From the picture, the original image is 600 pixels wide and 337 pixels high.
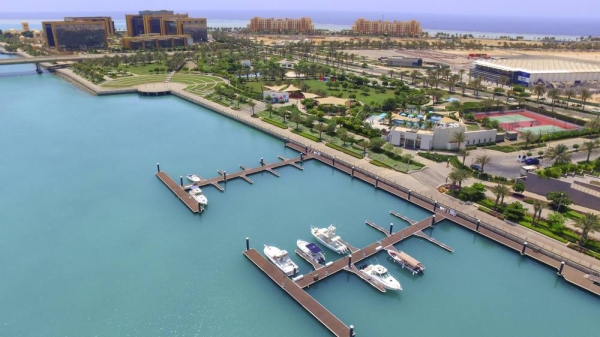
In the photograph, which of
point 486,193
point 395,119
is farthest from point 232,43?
point 486,193

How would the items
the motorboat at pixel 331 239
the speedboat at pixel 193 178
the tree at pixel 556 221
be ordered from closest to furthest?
the motorboat at pixel 331 239, the tree at pixel 556 221, the speedboat at pixel 193 178

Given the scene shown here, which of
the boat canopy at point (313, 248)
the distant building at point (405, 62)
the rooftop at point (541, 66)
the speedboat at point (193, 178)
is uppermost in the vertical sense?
the rooftop at point (541, 66)

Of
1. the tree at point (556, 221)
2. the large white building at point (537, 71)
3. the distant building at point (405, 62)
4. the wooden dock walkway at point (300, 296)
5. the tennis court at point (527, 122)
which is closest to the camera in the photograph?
the wooden dock walkway at point (300, 296)

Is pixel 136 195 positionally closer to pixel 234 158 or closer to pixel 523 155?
pixel 234 158

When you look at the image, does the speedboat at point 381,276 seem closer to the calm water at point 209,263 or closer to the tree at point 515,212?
the calm water at point 209,263

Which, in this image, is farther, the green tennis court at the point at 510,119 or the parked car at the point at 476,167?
the green tennis court at the point at 510,119

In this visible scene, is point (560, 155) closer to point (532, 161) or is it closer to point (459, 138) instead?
point (532, 161)

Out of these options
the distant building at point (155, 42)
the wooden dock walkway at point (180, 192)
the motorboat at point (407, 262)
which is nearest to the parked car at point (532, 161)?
the motorboat at point (407, 262)

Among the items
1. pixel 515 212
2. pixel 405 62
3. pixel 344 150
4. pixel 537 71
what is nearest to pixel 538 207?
pixel 515 212

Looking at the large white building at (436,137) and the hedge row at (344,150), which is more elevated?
the large white building at (436,137)
